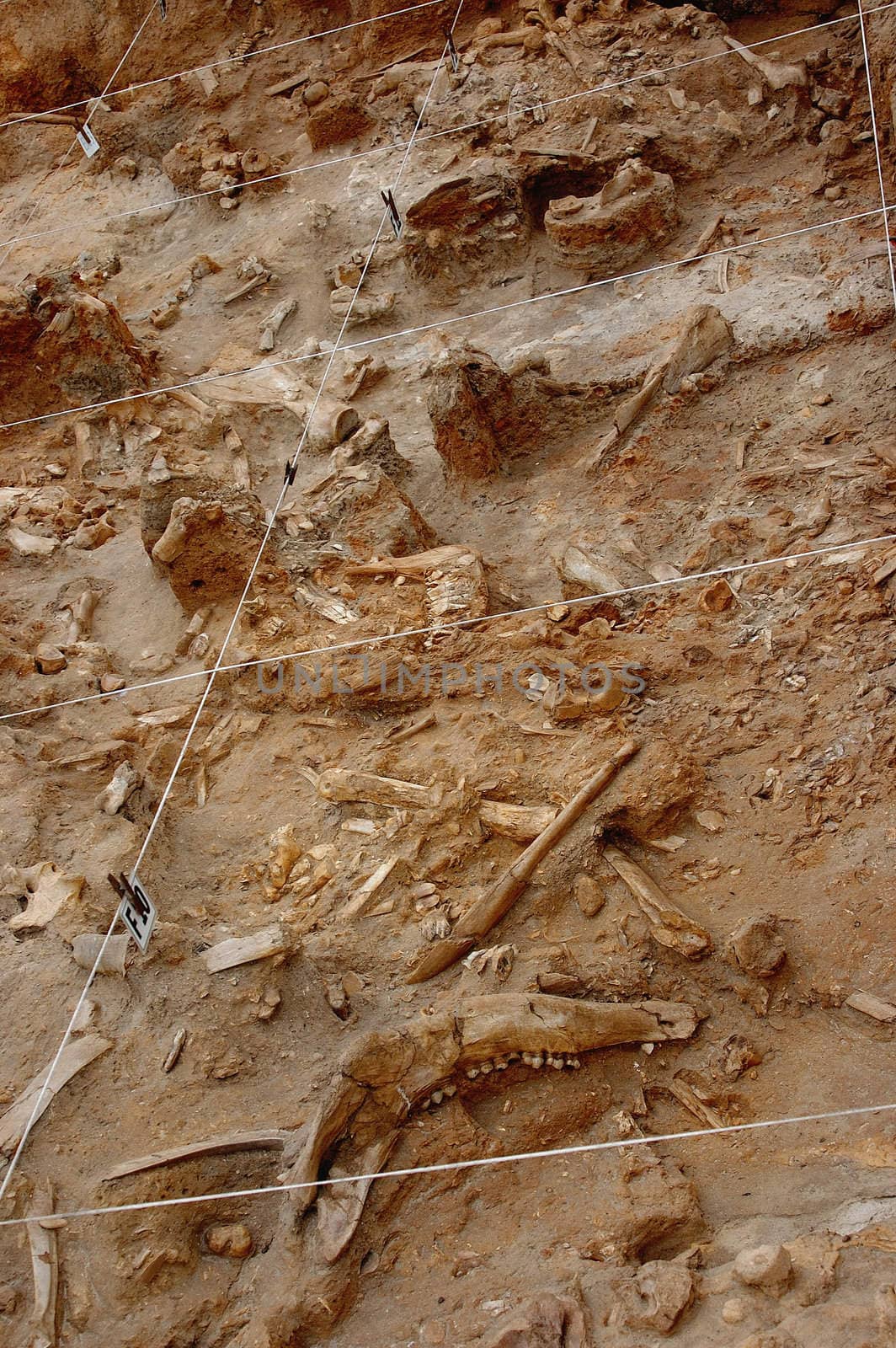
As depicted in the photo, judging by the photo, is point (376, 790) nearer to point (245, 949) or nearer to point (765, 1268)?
point (245, 949)

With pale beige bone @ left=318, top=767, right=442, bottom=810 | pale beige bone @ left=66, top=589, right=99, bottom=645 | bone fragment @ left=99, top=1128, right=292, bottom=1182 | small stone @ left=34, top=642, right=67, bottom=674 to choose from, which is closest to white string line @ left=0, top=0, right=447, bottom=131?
pale beige bone @ left=66, top=589, right=99, bottom=645

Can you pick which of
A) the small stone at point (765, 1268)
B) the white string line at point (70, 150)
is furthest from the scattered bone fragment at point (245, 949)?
the white string line at point (70, 150)

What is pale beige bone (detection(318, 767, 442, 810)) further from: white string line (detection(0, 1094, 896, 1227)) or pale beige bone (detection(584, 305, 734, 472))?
pale beige bone (detection(584, 305, 734, 472))

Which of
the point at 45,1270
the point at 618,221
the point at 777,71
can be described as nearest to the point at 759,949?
the point at 45,1270

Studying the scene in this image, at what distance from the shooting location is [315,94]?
35.2 feet

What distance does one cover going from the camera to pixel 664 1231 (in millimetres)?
2605

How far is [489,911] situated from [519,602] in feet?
7.00

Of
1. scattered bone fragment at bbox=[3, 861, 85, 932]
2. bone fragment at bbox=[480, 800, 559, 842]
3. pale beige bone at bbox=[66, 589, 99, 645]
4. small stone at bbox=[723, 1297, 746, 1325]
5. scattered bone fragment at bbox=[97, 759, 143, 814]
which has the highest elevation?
scattered bone fragment at bbox=[3, 861, 85, 932]

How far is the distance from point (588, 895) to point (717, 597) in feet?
5.83

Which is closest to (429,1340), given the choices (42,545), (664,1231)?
(664,1231)

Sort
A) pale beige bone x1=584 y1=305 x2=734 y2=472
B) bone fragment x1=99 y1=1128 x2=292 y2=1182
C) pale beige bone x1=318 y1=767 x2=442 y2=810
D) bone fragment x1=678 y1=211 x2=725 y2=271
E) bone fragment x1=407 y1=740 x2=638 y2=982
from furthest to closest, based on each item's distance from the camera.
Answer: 1. bone fragment x1=678 y1=211 x2=725 y2=271
2. pale beige bone x1=584 y1=305 x2=734 y2=472
3. pale beige bone x1=318 y1=767 x2=442 y2=810
4. bone fragment x1=407 y1=740 x2=638 y2=982
5. bone fragment x1=99 y1=1128 x2=292 y2=1182

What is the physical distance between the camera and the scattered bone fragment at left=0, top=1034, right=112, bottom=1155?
293 cm

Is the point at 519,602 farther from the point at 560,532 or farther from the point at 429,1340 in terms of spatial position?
the point at 429,1340

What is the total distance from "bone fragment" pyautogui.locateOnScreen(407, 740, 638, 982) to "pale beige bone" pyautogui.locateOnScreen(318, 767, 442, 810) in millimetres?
492
